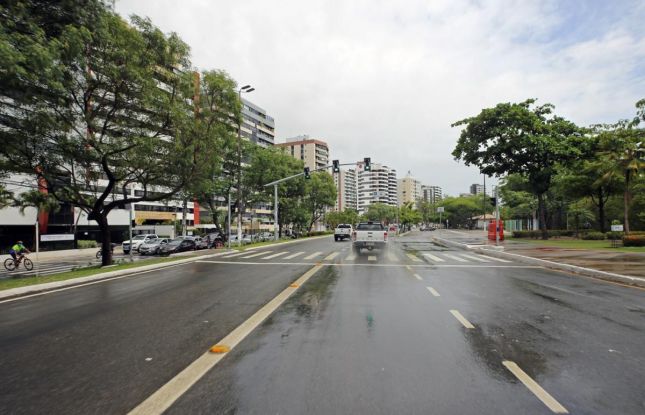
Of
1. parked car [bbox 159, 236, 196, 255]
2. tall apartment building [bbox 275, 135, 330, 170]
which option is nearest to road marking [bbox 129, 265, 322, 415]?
parked car [bbox 159, 236, 196, 255]

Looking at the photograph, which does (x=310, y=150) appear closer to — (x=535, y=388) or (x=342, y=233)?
(x=342, y=233)

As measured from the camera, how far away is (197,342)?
5270 mm

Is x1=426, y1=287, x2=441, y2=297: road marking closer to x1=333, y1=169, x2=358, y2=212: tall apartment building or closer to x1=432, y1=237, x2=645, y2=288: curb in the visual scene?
x1=432, y1=237, x2=645, y2=288: curb

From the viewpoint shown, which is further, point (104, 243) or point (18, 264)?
point (18, 264)

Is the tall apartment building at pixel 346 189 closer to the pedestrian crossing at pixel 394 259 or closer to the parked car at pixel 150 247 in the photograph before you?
the parked car at pixel 150 247

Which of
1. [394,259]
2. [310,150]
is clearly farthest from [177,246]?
[310,150]

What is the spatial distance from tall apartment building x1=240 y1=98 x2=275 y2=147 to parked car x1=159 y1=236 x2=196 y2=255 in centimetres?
6976

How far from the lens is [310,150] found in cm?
13988

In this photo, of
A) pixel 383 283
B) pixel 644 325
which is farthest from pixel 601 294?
pixel 383 283

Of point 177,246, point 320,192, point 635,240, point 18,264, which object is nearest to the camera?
point 18,264

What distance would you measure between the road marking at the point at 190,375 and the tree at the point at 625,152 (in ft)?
112

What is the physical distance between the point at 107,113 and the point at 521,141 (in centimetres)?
3139

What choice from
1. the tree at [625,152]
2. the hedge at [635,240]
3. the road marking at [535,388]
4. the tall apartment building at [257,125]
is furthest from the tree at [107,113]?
the tall apartment building at [257,125]

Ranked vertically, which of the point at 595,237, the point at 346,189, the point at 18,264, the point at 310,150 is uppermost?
the point at 310,150
